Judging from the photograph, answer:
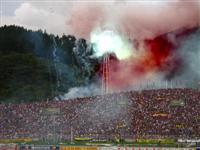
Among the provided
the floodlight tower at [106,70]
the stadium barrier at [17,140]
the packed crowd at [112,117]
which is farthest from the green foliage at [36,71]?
the stadium barrier at [17,140]

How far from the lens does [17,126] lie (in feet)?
299

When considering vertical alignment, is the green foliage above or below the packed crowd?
above

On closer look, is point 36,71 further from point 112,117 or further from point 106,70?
point 112,117

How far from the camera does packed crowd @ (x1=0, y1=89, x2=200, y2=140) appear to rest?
269 feet

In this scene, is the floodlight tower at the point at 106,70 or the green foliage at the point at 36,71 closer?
the floodlight tower at the point at 106,70

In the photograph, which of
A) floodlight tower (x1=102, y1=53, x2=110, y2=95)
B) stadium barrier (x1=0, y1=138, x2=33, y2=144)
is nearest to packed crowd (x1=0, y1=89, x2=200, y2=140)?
stadium barrier (x1=0, y1=138, x2=33, y2=144)

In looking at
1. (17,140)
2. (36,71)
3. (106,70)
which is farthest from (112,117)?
(36,71)

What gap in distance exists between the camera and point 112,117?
88688mm

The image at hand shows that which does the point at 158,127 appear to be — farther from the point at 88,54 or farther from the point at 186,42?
the point at 88,54

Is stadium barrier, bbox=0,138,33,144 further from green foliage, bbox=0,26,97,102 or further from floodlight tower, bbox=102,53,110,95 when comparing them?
green foliage, bbox=0,26,97,102

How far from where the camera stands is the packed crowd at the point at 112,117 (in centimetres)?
8206

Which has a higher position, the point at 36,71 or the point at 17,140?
the point at 36,71

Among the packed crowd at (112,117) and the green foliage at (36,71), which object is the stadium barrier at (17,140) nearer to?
the packed crowd at (112,117)

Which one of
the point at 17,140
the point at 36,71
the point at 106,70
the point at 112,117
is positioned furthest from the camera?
the point at 36,71
